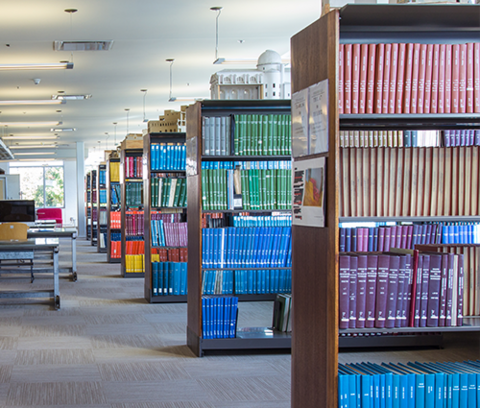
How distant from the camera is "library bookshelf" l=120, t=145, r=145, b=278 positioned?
10582mm

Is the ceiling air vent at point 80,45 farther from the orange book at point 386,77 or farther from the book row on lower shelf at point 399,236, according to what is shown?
the orange book at point 386,77

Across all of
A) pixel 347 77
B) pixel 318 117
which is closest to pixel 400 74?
pixel 347 77

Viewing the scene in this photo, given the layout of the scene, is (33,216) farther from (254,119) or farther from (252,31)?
(254,119)

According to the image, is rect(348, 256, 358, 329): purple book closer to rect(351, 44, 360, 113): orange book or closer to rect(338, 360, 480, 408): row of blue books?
rect(338, 360, 480, 408): row of blue books

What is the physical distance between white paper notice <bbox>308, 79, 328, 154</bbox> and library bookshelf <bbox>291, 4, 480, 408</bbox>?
0.03m

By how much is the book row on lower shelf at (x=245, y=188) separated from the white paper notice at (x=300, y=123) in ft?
7.54

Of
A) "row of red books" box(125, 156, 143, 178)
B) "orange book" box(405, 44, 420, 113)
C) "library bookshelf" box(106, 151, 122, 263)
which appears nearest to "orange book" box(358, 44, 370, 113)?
"orange book" box(405, 44, 420, 113)

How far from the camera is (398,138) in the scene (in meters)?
2.84

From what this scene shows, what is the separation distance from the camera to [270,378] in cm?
447

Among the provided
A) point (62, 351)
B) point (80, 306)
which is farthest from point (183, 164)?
point (62, 351)

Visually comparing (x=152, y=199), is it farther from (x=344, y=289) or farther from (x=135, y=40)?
(x=344, y=289)

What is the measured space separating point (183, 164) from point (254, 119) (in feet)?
9.36

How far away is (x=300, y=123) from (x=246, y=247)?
2.75m

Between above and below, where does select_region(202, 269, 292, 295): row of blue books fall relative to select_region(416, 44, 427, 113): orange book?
below
